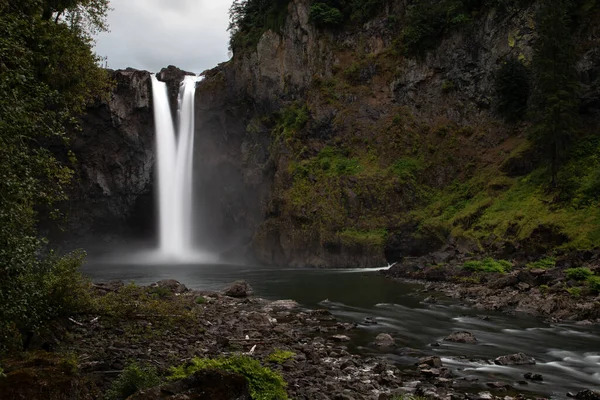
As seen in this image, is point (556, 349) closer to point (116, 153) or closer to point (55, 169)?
point (55, 169)

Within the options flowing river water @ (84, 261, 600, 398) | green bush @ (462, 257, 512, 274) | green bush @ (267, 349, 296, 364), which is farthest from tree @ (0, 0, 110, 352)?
green bush @ (462, 257, 512, 274)

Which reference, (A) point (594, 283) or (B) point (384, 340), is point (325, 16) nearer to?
(A) point (594, 283)

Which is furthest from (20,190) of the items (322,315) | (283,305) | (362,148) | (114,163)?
(114,163)

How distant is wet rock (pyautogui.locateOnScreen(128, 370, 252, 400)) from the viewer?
6.91m

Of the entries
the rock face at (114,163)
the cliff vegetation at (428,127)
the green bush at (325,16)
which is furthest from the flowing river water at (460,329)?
the green bush at (325,16)

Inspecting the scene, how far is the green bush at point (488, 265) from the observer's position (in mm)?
28453

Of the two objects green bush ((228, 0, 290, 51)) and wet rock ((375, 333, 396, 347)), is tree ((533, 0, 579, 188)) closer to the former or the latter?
wet rock ((375, 333, 396, 347))

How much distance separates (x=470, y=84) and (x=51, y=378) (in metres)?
49.1

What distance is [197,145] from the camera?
63.2 m

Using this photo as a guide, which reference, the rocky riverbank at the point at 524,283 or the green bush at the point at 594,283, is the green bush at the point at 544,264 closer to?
the rocky riverbank at the point at 524,283

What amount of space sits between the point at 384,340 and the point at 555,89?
28.7 meters

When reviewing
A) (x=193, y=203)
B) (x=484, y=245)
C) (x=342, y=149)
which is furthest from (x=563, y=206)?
(x=193, y=203)

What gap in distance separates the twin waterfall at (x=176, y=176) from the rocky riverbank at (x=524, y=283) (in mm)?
37792

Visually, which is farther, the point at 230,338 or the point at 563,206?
the point at 563,206
